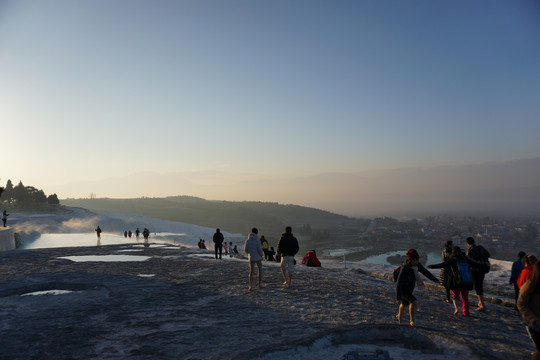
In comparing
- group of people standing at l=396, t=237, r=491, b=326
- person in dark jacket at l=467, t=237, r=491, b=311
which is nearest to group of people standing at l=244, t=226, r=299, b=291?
group of people standing at l=396, t=237, r=491, b=326

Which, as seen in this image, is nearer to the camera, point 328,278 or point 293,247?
point 293,247

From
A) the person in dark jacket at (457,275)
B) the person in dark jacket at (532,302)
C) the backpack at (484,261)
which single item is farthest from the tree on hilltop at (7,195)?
the person in dark jacket at (532,302)

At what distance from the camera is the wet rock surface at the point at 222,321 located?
241 inches

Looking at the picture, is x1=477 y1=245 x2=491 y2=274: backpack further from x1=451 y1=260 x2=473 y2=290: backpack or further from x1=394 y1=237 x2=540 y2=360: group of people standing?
x1=451 y1=260 x2=473 y2=290: backpack

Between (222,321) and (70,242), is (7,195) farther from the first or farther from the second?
(222,321)

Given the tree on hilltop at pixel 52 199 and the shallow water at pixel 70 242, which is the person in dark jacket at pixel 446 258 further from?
the tree on hilltop at pixel 52 199

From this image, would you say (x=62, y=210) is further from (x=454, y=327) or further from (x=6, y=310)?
(x=454, y=327)

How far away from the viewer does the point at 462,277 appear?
8430 millimetres

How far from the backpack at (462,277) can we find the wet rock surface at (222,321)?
0.88 metres

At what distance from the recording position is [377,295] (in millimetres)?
10930

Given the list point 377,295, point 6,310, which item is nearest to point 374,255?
point 377,295

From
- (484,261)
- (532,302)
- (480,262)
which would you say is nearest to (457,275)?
(480,262)

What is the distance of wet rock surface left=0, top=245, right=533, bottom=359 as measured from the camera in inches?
241

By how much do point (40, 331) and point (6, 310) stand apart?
289 cm
